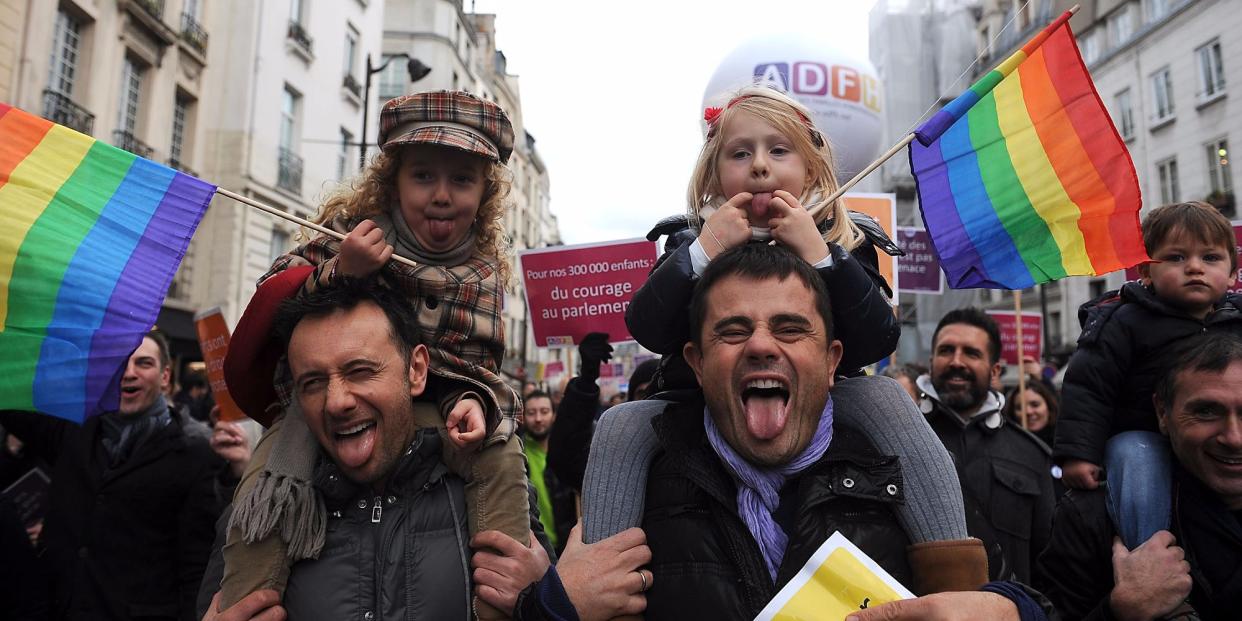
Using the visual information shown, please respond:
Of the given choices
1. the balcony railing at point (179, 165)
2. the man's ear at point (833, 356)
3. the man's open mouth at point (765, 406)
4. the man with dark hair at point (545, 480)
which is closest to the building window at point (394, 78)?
the balcony railing at point (179, 165)

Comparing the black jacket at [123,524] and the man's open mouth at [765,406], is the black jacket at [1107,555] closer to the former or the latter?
the man's open mouth at [765,406]

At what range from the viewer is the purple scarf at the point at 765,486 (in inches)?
73.7

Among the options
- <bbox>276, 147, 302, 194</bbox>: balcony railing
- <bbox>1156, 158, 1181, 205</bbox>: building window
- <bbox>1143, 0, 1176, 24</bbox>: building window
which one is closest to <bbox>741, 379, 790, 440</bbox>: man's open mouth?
<bbox>276, 147, 302, 194</bbox>: balcony railing

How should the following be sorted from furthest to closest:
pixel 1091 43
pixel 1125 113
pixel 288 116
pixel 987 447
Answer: pixel 1091 43
pixel 1125 113
pixel 288 116
pixel 987 447

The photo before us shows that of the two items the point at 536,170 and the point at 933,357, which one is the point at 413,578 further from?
the point at 536,170

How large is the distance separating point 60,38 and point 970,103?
16371 millimetres

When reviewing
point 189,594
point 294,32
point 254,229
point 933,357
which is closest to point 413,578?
point 189,594

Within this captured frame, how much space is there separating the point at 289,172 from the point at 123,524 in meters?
18.8

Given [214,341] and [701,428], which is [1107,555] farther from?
[214,341]

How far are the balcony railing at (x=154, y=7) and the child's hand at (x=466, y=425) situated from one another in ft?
56.5

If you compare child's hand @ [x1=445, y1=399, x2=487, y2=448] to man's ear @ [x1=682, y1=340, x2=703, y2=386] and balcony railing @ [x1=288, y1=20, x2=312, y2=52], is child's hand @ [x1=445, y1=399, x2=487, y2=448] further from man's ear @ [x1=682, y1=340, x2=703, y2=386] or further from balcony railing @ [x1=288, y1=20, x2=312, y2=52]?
balcony railing @ [x1=288, y1=20, x2=312, y2=52]

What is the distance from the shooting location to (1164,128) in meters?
26.7

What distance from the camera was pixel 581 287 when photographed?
19.5 ft

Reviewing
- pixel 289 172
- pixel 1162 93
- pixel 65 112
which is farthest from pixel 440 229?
pixel 1162 93
